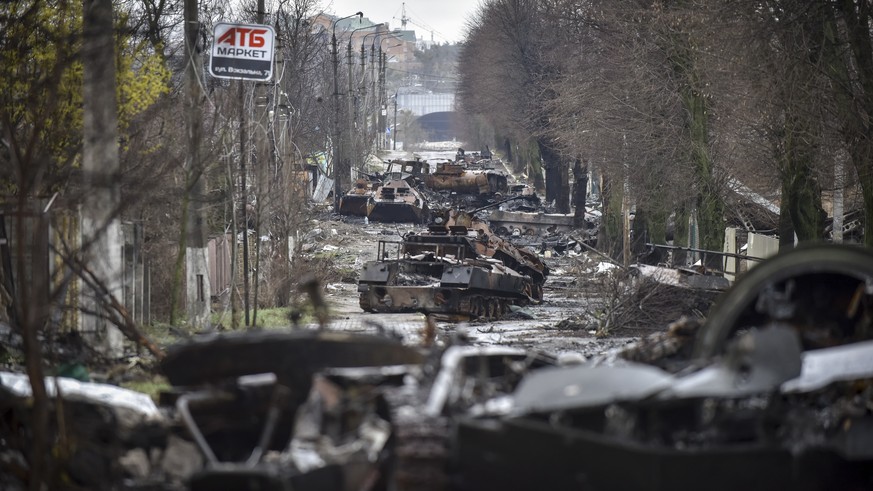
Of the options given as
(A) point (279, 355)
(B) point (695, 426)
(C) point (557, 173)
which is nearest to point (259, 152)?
(A) point (279, 355)

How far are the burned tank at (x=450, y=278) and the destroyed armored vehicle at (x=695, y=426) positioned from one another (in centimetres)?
1822

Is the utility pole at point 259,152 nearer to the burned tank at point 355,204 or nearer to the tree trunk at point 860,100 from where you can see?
the tree trunk at point 860,100

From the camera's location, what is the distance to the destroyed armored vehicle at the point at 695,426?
5.40 m

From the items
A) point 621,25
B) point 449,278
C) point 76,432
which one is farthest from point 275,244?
point 76,432

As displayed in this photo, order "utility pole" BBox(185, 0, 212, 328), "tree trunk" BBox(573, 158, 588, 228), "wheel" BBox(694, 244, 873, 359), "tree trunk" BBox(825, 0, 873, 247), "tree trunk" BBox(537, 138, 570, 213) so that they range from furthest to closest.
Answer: "tree trunk" BBox(537, 138, 570, 213) → "tree trunk" BBox(573, 158, 588, 228) → "utility pole" BBox(185, 0, 212, 328) → "tree trunk" BBox(825, 0, 873, 247) → "wheel" BBox(694, 244, 873, 359)

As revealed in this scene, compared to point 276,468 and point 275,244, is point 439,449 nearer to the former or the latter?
point 276,468

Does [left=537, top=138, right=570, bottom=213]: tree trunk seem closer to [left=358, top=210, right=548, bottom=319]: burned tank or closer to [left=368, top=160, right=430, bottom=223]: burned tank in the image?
[left=368, top=160, right=430, bottom=223]: burned tank

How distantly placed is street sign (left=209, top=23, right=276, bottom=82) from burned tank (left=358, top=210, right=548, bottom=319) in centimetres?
651

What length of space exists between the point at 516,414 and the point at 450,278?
18.5 meters

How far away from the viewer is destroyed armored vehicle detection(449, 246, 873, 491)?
5.40 meters

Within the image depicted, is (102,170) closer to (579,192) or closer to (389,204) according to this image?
(579,192)

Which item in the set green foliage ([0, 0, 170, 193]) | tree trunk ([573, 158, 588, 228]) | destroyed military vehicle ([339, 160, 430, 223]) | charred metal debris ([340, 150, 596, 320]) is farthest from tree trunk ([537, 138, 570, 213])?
green foliage ([0, 0, 170, 193])

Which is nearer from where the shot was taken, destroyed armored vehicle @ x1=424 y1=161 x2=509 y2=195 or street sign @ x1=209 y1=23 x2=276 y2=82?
street sign @ x1=209 y1=23 x2=276 y2=82

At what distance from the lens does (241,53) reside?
19031mm
